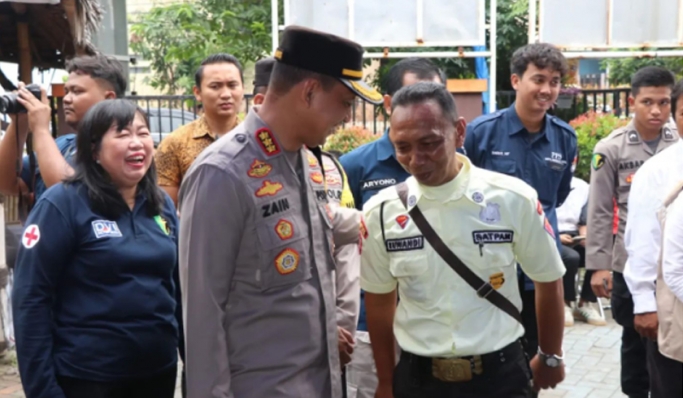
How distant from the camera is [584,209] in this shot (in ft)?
28.0

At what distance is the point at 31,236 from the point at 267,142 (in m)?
1.11

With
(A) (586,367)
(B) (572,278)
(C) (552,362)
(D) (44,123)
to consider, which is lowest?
(A) (586,367)

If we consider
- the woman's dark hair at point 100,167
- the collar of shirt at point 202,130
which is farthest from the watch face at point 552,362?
the collar of shirt at point 202,130

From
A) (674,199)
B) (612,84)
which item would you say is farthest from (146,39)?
(674,199)

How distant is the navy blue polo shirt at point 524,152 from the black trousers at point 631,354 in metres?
0.81

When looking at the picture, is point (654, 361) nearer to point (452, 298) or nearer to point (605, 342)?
point (452, 298)

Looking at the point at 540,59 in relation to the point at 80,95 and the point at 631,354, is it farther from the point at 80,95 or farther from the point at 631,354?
the point at 80,95

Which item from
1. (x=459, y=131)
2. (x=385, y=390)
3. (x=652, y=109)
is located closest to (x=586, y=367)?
(x=652, y=109)

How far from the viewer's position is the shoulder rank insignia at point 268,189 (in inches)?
99.1

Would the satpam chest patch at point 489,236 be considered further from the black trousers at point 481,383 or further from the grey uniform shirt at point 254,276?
the grey uniform shirt at point 254,276

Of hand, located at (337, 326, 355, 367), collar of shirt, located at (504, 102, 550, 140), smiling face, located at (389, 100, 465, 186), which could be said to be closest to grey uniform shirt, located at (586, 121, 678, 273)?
collar of shirt, located at (504, 102, 550, 140)

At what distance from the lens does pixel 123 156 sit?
10.9 feet

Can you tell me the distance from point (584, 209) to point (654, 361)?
177 inches

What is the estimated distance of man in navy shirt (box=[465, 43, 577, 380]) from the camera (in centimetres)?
466
